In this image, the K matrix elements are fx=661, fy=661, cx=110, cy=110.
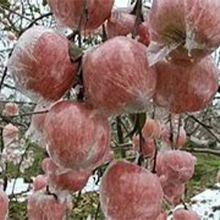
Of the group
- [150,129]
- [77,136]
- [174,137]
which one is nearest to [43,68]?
[77,136]

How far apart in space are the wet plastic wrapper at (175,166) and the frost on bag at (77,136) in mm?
351

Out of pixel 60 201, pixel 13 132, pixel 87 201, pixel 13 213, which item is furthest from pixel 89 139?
pixel 13 213

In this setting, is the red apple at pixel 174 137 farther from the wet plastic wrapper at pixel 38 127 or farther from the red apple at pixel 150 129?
the wet plastic wrapper at pixel 38 127

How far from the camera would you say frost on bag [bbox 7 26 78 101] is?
0.41 m

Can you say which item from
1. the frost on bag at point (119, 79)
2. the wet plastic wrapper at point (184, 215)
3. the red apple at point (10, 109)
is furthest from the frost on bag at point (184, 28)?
the red apple at point (10, 109)

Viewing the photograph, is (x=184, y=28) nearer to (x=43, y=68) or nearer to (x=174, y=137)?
(x=43, y=68)

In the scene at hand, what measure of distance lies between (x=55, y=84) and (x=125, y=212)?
0.10 meters

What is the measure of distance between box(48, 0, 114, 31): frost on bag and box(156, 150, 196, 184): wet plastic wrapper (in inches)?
13.6

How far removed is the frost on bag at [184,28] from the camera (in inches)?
15.0

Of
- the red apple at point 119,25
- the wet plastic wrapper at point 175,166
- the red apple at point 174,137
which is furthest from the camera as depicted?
the red apple at point 174,137

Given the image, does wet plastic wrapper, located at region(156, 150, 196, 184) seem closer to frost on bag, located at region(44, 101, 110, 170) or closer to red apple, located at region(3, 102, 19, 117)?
frost on bag, located at region(44, 101, 110, 170)

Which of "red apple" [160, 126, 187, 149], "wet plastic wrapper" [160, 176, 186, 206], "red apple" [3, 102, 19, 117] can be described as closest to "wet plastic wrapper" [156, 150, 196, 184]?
"wet plastic wrapper" [160, 176, 186, 206]

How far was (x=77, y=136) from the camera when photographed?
420 mm

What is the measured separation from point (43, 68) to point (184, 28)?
0.09 m
